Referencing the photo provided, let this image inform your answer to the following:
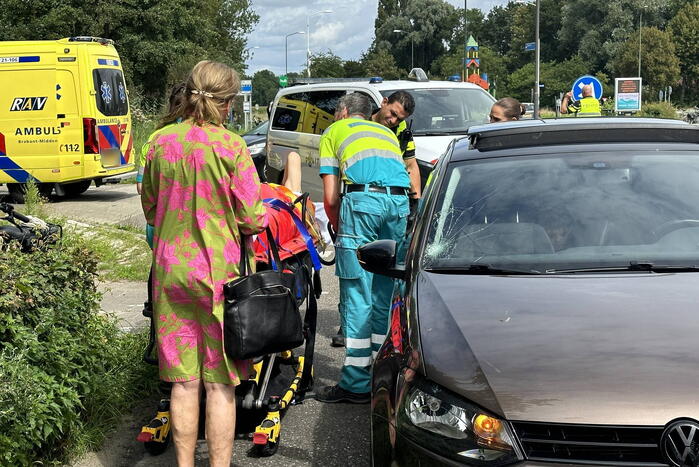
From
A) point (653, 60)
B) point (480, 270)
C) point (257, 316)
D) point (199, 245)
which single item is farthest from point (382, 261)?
point (653, 60)

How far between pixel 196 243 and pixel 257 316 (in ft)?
1.26

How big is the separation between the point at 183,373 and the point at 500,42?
153m

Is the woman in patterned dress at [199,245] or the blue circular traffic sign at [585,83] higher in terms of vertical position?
the blue circular traffic sign at [585,83]

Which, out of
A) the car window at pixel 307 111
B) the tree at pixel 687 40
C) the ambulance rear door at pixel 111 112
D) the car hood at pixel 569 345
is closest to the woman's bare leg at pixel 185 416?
the car hood at pixel 569 345

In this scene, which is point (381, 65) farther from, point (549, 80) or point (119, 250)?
point (119, 250)

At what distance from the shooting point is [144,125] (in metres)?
31.4

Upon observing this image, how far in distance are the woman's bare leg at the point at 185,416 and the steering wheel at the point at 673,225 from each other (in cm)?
202

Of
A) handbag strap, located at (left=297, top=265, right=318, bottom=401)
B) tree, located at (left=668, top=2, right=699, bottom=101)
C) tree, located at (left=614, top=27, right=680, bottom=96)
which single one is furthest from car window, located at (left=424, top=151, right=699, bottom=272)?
tree, located at (left=668, top=2, right=699, bottom=101)

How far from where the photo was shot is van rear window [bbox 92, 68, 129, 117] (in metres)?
16.7

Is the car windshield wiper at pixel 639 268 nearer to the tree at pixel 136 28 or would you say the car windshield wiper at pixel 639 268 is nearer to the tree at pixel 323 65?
the tree at pixel 136 28

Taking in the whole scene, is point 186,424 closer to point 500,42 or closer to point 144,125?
point 144,125

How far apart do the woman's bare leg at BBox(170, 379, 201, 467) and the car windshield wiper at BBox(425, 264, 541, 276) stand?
3.59ft

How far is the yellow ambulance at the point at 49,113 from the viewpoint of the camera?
53.6 ft

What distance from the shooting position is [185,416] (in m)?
3.92
